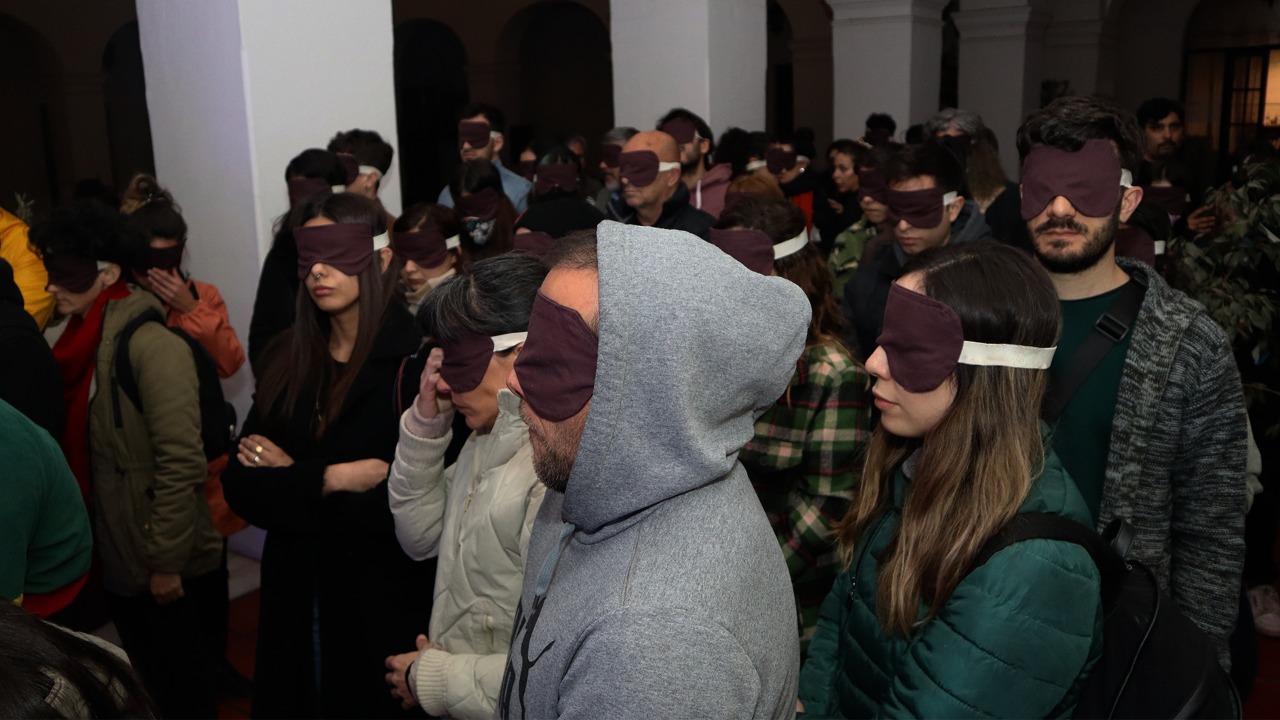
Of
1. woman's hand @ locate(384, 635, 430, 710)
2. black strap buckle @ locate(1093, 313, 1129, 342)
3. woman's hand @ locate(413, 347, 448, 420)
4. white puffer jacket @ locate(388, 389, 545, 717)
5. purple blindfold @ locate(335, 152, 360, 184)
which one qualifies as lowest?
woman's hand @ locate(384, 635, 430, 710)

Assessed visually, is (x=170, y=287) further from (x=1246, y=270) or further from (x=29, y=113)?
(x=29, y=113)

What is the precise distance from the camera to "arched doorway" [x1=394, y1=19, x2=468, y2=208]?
Answer: 19.3 meters

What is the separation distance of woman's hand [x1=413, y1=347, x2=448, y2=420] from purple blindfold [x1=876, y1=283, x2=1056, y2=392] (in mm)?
1050

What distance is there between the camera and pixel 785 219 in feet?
11.4

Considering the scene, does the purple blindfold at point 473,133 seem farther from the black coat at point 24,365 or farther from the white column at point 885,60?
the white column at point 885,60

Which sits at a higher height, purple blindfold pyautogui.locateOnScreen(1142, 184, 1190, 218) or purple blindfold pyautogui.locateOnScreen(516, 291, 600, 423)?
purple blindfold pyautogui.locateOnScreen(516, 291, 600, 423)

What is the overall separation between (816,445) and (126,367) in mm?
2232

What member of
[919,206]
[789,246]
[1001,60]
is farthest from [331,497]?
[1001,60]

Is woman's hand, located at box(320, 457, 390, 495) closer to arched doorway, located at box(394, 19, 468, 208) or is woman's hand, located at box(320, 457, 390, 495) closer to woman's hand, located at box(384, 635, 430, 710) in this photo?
woman's hand, located at box(384, 635, 430, 710)

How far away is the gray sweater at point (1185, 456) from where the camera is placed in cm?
253

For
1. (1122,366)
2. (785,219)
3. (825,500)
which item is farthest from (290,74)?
(1122,366)

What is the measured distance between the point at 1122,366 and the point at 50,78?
14639 mm

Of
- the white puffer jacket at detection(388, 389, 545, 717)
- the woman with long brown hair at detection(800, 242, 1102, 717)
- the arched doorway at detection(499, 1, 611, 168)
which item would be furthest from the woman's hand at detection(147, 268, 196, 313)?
the arched doorway at detection(499, 1, 611, 168)

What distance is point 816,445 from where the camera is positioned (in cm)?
293
